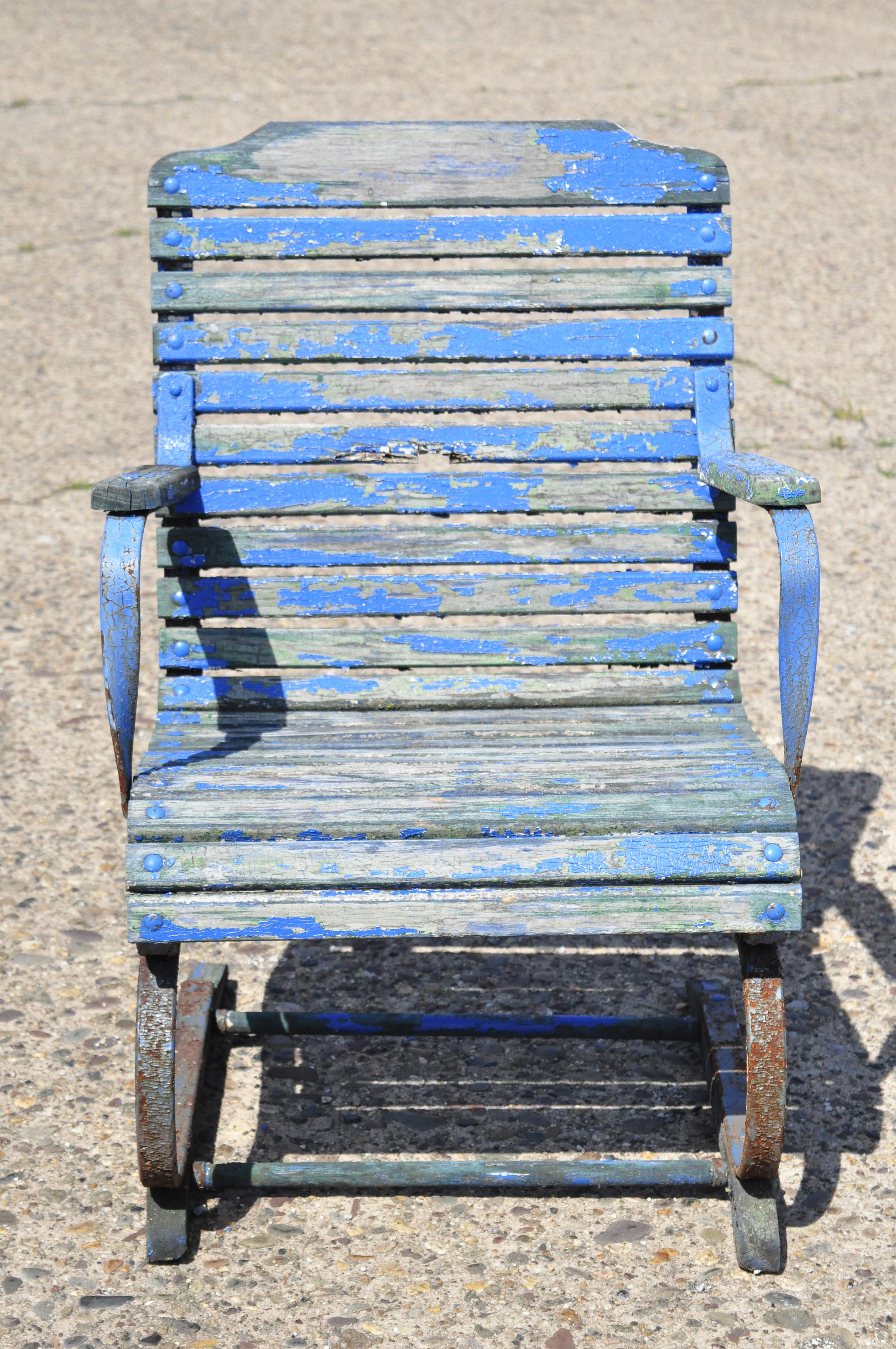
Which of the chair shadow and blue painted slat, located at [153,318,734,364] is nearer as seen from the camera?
the chair shadow

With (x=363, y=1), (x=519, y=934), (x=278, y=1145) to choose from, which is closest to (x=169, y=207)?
(x=519, y=934)

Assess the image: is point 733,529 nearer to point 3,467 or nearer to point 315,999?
point 315,999

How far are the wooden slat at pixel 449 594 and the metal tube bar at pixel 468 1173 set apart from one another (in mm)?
919

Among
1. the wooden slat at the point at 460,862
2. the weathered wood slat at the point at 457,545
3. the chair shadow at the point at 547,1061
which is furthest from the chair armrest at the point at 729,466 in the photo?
the chair shadow at the point at 547,1061

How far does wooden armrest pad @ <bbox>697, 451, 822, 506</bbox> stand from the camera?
2.18 m

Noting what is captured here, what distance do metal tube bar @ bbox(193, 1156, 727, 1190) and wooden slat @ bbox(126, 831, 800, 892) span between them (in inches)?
21.0

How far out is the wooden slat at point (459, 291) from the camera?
2689mm

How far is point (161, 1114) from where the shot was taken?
7.23 ft

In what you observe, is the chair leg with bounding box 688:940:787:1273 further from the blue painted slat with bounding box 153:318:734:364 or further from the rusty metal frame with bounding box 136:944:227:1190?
the blue painted slat with bounding box 153:318:734:364

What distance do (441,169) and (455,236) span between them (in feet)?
0.42

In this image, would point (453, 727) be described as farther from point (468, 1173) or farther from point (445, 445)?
point (468, 1173)

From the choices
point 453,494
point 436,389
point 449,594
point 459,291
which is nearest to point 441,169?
point 459,291

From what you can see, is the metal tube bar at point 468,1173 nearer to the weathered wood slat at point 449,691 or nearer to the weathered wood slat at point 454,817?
the weathered wood slat at point 454,817

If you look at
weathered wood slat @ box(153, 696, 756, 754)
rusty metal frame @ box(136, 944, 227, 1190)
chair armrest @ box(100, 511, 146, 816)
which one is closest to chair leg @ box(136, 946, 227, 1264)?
rusty metal frame @ box(136, 944, 227, 1190)
